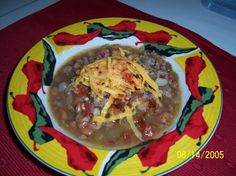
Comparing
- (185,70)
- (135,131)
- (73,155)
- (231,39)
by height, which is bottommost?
(73,155)

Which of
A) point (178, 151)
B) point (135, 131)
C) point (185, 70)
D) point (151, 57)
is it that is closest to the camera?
point (178, 151)

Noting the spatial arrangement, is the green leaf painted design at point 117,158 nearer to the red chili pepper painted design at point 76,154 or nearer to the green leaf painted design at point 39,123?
the red chili pepper painted design at point 76,154

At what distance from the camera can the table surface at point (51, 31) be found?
1.81 meters

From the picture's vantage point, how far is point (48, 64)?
7.48 feet

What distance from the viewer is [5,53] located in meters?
2.59

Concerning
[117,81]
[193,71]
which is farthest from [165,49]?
[117,81]

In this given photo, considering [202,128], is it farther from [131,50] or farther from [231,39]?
[231,39]

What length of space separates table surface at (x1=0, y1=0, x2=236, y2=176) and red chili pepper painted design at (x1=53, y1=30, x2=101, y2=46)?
411 mm

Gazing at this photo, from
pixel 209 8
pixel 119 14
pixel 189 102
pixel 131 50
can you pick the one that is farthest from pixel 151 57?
pixel 209 8

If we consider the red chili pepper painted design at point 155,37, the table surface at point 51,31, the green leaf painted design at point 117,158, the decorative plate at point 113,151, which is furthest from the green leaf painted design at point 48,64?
the green leaf painted design at point 117,158

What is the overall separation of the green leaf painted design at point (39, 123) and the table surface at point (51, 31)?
0.26m

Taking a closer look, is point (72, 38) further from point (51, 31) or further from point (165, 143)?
point (165, 143)

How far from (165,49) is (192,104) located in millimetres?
654

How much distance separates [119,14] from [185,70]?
43.5 inches
